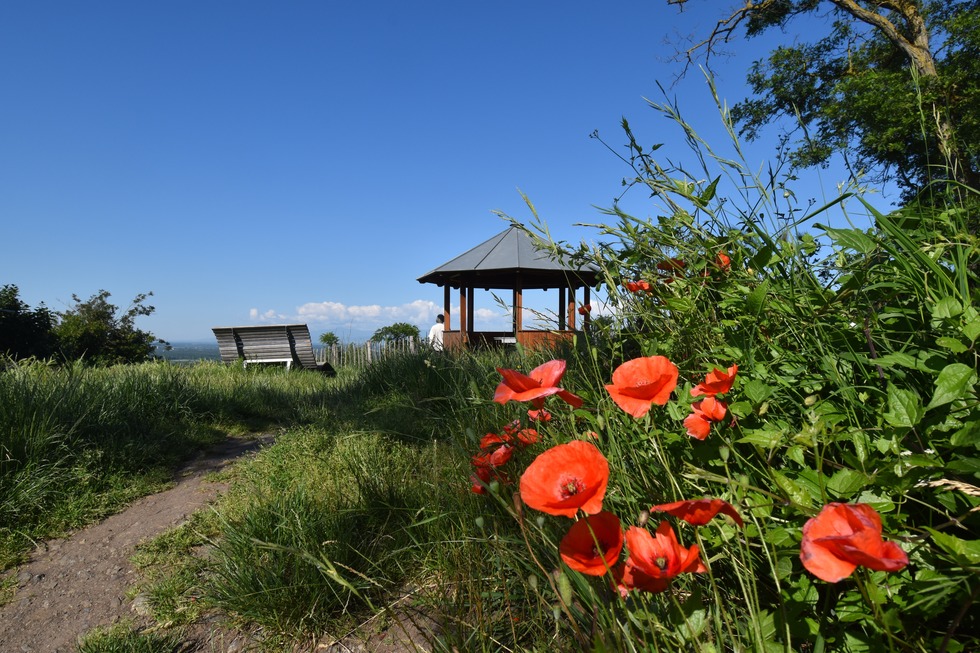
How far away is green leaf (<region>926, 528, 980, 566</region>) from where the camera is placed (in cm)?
67

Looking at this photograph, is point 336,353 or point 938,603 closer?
point 938,603

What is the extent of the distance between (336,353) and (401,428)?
14.9 meters

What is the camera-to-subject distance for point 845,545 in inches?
20.9

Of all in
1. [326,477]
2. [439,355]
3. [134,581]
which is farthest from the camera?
[439,355]

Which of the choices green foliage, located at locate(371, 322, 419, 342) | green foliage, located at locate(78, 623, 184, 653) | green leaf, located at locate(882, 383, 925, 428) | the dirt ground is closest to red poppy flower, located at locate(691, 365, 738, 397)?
green leaf, located at locate(882, 383, 925, 428)

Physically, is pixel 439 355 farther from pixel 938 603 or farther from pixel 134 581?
pixel 938 603

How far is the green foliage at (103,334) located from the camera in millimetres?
14984

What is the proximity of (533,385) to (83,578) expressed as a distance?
2.96 meters

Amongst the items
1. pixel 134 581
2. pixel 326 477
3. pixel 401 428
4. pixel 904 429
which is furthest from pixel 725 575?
pixel 401 428

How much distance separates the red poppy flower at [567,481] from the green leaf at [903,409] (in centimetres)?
47

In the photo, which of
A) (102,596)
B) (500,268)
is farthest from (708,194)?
(500,268)

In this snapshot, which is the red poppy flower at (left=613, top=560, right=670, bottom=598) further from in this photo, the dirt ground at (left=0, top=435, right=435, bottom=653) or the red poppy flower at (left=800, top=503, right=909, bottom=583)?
the dirt ground at (left=0, top=435, right=435, bottom=653)

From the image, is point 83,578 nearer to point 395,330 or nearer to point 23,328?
point 23,328

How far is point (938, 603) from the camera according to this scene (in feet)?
2.34
